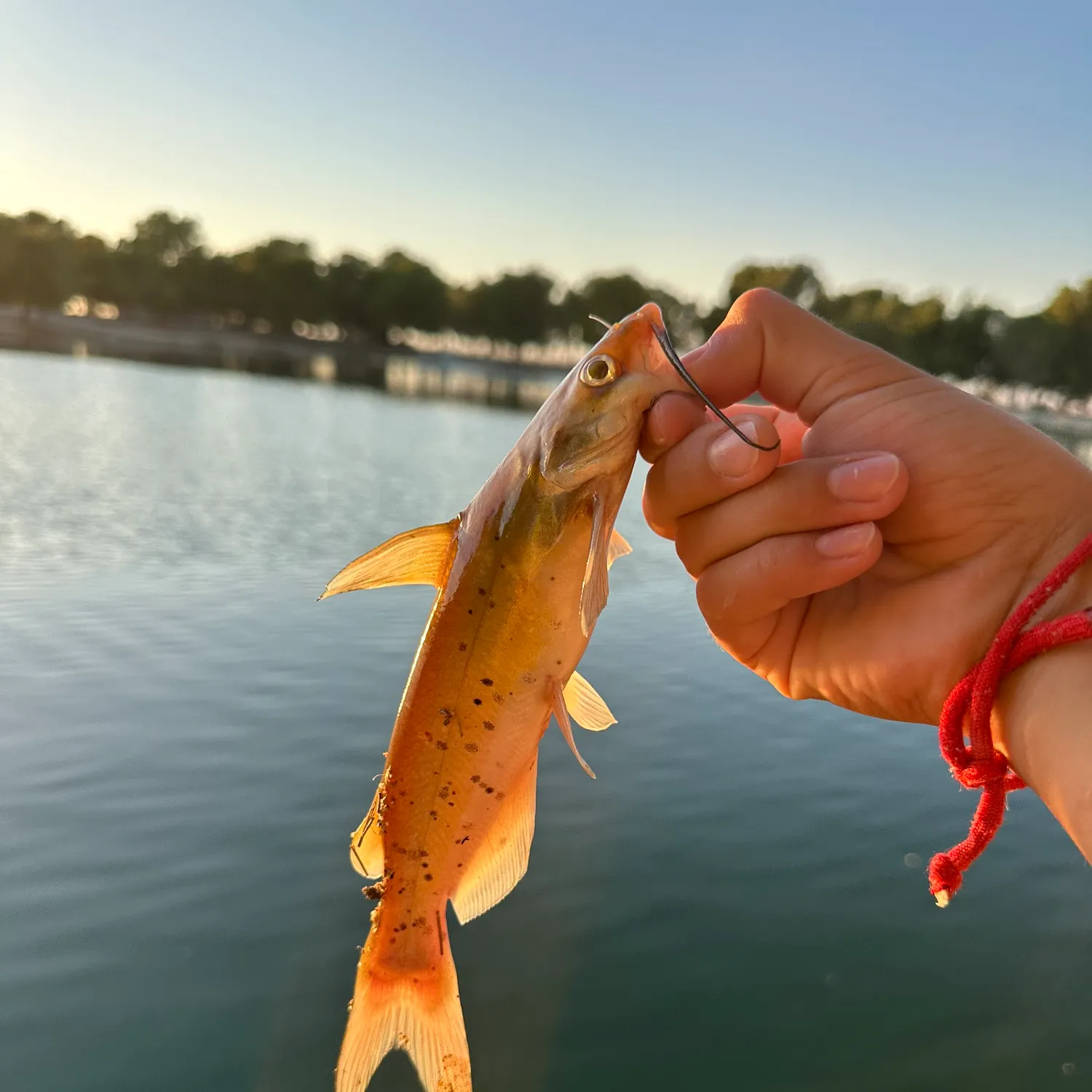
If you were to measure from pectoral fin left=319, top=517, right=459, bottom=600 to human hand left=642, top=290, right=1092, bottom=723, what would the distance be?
87 cm

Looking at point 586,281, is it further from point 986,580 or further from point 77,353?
point 986,580

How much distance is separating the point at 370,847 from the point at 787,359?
2.54 meters

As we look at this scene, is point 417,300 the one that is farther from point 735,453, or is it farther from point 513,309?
point 735,453

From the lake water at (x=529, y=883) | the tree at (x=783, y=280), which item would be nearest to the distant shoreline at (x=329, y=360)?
the tree at (x=783, y=280)

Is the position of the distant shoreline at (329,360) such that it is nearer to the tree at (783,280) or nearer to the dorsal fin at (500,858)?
the tree at (783,280)

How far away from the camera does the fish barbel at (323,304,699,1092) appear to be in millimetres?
3080

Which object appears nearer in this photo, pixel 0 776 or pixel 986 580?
pixel 986 580

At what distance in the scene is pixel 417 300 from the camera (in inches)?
4852

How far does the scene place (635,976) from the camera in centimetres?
591

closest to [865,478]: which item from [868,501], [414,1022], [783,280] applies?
[868,501]

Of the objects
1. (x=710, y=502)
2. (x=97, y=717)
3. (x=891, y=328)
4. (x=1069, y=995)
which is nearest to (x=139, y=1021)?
(x=97, y=717)

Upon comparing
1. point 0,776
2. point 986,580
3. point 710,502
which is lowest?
point 0,776

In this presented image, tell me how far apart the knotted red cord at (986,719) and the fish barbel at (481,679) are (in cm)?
133

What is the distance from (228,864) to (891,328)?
10737cm
